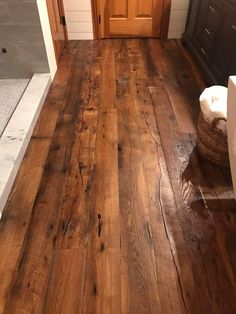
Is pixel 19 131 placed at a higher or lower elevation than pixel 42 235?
higher

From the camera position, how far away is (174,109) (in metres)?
2.20

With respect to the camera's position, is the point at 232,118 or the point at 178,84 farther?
the point at 178,84

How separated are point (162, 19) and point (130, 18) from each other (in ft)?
1.40

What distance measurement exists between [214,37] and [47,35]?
157cm

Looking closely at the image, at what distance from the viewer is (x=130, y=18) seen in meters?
3.38

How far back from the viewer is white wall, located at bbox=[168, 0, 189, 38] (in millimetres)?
3252

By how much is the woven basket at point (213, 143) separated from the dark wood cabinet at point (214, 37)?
0.72 meters

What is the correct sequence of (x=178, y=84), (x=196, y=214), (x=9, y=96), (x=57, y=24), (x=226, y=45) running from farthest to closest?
(x=57, y=24), (x=178, y=84), (x=9, y=96), (x=226, y=45), (x=196, y=214)

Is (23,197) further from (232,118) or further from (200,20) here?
(200,20)

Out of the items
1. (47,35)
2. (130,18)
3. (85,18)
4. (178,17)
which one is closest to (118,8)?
(130,18)

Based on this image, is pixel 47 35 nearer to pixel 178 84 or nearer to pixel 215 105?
pixel 178 84

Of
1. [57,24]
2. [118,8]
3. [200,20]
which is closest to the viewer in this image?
[200,20]


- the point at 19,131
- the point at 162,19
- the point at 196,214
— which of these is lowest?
the point at 196,214

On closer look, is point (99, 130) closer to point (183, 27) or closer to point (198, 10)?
point (198, 10)
